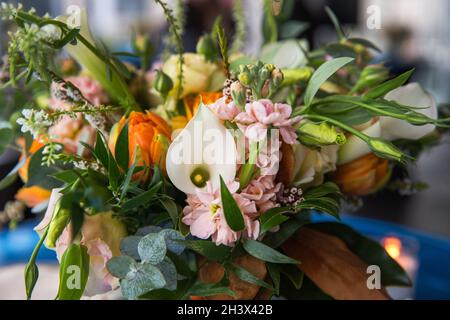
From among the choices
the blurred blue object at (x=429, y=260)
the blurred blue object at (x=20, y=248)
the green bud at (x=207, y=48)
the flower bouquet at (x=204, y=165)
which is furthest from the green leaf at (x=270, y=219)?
the blurred blue object at (x=20, y=248)

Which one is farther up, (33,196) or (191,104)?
(191,104)

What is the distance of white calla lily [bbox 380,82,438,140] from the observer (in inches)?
21.4

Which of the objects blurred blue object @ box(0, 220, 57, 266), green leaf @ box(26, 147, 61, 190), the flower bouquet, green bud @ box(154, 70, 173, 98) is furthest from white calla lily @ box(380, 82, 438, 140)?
blurred blue object @ box(0, 220, 57, 266)

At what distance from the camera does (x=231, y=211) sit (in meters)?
0.44

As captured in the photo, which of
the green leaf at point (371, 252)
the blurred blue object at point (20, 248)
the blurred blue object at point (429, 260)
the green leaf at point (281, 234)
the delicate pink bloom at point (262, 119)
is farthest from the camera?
the blurred blue object at point (20, 248)

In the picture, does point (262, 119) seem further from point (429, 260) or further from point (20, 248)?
point (20, 248)

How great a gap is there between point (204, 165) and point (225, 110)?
0.05 metres

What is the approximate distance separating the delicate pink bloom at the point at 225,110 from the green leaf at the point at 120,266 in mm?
135

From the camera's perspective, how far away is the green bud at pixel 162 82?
55 cm

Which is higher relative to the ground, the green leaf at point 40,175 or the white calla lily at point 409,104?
the white calla lily at point 409,104

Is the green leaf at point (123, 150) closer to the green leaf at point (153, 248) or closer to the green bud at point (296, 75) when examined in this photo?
the green leaf at point (153, 248)

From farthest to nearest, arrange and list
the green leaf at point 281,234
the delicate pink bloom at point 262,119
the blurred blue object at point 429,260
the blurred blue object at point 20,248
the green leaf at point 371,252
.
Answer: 1. the blurred blue object at point 20,248
2. the blurred blue object at point 429,260
3. the green leaf at point 371,252
4. the green leaf at point 281,234
5. the delicate pink bloom at point 262,119

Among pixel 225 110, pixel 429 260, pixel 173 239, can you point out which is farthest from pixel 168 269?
pixel 429 260
